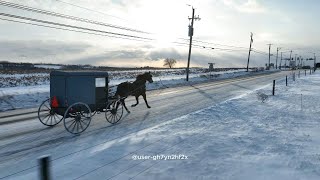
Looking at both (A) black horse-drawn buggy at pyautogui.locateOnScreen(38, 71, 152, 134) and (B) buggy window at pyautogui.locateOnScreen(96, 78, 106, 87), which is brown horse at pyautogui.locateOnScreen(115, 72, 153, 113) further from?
(A) black horse-drawn buggy at pyautogui.locateOnScreen(38, 71, 152, 134)

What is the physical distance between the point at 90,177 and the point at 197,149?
3315 millimetres

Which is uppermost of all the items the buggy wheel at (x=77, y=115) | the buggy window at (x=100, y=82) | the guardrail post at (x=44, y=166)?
the buggy window at (x=100, y=82)

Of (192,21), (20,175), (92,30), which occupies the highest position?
(192,21)

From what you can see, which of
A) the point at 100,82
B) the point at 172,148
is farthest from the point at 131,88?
the point at 172,148

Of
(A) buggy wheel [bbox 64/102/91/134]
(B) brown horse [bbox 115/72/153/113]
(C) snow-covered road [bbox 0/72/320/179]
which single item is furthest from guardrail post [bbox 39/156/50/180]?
(B) brown horse [bbox 115/72/153/113]

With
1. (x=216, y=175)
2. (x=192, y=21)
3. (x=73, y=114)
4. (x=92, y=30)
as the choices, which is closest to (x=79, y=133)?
(x=73, y=114)

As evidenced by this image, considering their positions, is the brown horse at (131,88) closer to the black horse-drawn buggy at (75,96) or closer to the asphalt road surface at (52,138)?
the asphalt road surface at (52,138)

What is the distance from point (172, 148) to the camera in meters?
9.29

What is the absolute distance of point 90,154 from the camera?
8.62 m

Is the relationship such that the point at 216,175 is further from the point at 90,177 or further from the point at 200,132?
the point at 200,132

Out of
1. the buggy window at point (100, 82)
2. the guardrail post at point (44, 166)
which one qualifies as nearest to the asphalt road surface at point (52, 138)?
the buggy window at point (100, 82)

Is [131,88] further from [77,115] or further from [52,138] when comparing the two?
[52,138]

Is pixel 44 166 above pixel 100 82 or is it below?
below

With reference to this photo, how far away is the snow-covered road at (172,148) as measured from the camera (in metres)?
7.35
